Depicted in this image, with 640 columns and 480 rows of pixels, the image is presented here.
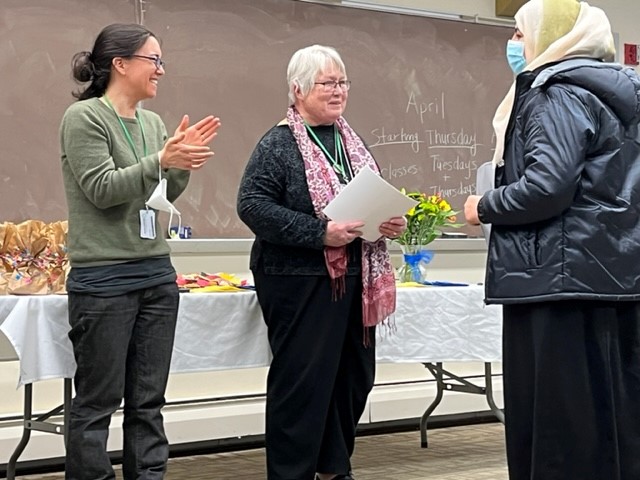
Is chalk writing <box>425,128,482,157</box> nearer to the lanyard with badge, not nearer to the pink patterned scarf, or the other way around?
the pink patterned scarf

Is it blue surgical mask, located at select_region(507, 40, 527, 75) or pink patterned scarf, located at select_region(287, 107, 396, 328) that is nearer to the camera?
blue surgical mask, located at select_region(507, 40, 527, 75)

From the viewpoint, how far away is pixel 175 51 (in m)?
4.34

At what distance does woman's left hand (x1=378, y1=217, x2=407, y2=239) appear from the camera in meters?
2.97

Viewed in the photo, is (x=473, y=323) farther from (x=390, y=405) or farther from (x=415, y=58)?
(x=415, y=58)

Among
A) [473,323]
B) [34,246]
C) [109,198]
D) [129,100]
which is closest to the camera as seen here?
[109,198]

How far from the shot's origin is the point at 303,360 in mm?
2975

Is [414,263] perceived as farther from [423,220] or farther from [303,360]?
[303,360]

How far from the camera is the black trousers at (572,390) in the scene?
2.21 m

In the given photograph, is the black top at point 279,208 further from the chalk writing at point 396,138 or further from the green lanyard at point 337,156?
the chalk writing at point 396,138

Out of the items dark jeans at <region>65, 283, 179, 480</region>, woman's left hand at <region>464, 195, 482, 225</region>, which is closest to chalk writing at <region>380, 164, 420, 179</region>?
dark jeans at <region>65, 283, 179, 480</region>

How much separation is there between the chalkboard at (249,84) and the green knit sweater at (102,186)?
144 centimetres

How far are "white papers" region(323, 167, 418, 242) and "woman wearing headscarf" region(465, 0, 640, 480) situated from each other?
549 millimetres

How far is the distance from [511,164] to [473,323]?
4.64 feet

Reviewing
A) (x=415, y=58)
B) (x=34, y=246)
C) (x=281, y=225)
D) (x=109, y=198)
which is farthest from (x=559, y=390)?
(x=415, y=58)
